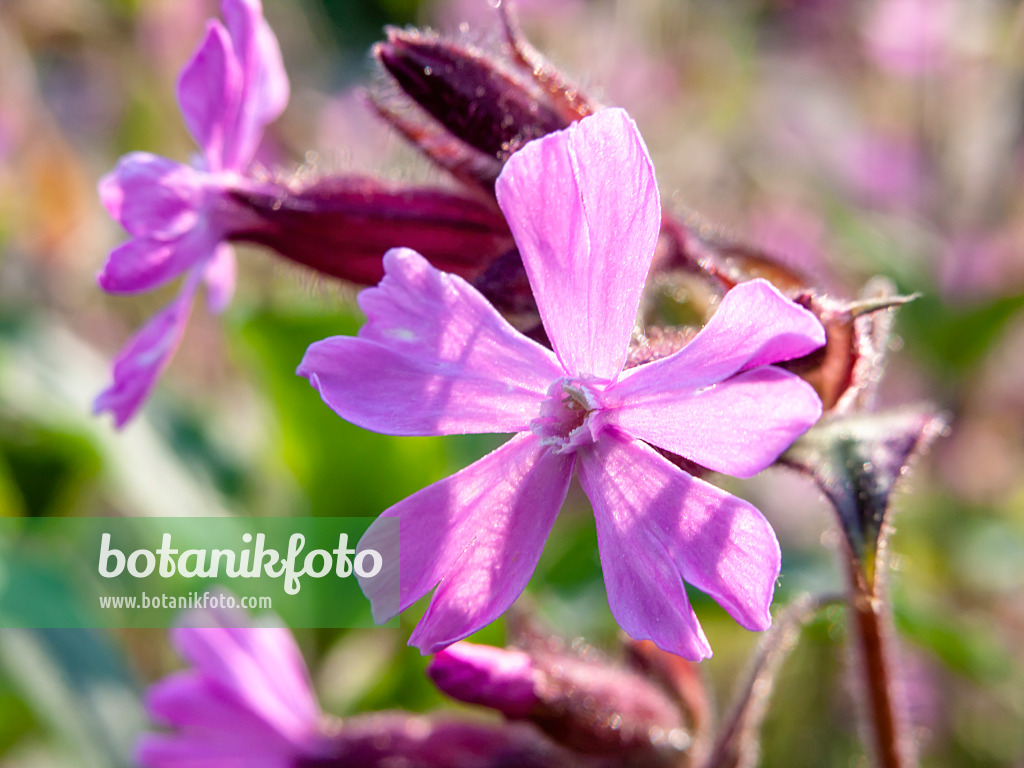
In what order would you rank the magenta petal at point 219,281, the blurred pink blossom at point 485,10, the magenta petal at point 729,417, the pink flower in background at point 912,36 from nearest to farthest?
the magenta petal at point 729,417 < the magenta petal at point 219,281 < the pink flower in background at point 912,36 < the blurred pink blossom at point 485,10

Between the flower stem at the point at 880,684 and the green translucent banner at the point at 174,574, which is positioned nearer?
the flower stem at the point at 880,684

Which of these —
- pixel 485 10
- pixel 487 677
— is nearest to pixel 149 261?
pixel 487 677

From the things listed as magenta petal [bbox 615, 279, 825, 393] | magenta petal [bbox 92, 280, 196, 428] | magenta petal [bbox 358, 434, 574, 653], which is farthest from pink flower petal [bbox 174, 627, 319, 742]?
magenta petal [bbox 615, 279, 825, 393]

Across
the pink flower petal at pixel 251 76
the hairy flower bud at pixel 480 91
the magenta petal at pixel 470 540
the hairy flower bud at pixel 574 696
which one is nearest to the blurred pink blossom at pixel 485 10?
the pink flower petal at pixel 251 76

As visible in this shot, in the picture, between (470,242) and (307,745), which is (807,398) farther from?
(307,745)

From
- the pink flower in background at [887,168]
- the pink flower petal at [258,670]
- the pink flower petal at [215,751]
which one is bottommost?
the pink flower petal at [215,751]

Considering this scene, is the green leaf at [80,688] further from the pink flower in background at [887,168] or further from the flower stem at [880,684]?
the pink flower in background at [887,168]
